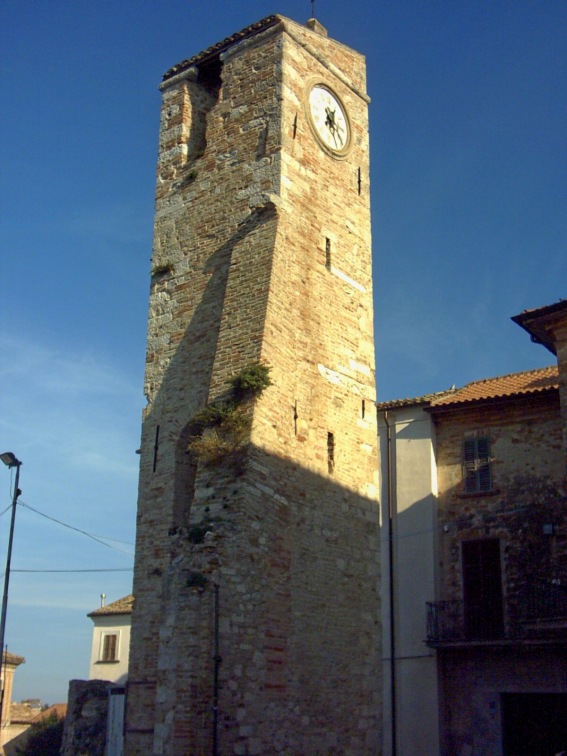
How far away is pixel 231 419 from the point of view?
14.1 metres

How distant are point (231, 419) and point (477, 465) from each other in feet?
30.1

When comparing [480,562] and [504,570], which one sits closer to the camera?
[504,570]

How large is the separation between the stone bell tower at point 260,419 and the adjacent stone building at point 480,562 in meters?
4.16

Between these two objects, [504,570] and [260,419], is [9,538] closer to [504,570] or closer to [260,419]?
[260,419]

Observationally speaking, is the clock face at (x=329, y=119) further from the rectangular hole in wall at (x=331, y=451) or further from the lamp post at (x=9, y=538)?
the lamp post at (x=9, y=538)

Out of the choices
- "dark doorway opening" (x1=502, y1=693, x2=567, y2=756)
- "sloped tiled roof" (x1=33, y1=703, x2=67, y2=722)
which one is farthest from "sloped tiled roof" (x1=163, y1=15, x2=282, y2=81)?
"sloped tiled roof" (x1=33, y1=703, x2=67, y2=722)

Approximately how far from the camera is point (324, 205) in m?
17.4

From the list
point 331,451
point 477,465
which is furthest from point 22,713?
point 331,451

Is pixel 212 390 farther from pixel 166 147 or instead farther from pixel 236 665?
pixel 166 147

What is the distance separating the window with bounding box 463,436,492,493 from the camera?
21.2m

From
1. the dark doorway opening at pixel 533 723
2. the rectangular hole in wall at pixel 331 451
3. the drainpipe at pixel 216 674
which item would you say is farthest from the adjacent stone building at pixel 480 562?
the drainpipe at pixel 216 674

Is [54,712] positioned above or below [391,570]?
below

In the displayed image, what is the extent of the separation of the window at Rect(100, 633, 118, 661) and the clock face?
21244 millimetres

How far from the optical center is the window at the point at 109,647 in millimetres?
32438
